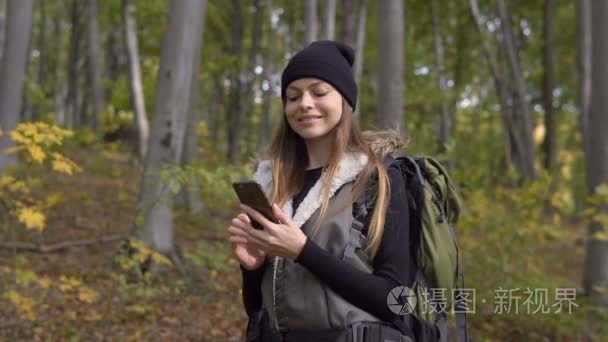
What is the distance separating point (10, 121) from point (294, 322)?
781cm

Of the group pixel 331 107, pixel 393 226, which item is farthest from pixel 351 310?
pixel 331 107

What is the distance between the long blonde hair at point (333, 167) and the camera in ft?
5.95

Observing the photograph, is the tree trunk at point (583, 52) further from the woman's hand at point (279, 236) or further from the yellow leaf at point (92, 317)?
the woman's hand at point (279, 236)

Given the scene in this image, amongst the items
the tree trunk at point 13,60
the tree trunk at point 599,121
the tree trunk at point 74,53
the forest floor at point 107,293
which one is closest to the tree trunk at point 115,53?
the tree trunk at point 74,53

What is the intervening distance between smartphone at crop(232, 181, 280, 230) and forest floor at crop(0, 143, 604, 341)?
3.34 m

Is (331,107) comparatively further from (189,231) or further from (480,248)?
(189,231)

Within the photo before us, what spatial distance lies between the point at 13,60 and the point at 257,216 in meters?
7.97

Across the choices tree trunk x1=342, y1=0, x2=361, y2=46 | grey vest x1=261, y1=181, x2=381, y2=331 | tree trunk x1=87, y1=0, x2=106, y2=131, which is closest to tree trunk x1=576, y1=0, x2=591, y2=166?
tree trunk x1=342, y1=0, x2=361, y2=46

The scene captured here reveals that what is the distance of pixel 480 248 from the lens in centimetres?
682

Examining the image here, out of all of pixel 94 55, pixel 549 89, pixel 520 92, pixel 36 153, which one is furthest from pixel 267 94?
pixel 36 153

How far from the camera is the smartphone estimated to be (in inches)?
67.7

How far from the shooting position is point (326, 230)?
1.84m

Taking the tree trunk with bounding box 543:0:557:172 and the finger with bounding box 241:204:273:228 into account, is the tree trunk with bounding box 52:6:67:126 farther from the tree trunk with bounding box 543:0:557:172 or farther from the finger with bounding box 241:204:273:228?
the finger with bounding box 241:204:273:228

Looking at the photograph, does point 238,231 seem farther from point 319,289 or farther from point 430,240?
point 430,240
